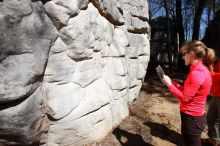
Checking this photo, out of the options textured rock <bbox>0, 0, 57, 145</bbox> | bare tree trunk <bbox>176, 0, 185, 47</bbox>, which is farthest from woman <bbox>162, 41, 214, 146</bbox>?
bare tree trunk <bbox>176, 0, 185, 47</bbox>

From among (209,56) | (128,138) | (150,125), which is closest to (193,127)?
(209,56)

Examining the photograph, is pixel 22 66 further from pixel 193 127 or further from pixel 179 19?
pixel 179 19

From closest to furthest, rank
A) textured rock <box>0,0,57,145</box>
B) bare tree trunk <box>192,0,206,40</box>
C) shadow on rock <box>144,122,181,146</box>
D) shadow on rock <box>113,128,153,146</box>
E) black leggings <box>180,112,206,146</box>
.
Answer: textured rock <box>0,0,57,145</box>, black leggings <box>180,112,206,146</box>, shadow on rock <box>113,128,153,146</box>, shadow on rock <box>144,122,181,146</box>, bare tree trunk <box>192,0,206,40</box>

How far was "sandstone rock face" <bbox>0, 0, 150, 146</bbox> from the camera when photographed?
2990 millimetres

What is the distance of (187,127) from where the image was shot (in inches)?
124

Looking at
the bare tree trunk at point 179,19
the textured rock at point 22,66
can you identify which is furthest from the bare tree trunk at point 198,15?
the textured rock at point 22,66

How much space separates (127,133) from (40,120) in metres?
1.65

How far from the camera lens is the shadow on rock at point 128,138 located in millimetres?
4316

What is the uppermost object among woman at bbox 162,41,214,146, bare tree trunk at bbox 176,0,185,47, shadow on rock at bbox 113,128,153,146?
bare tree trunk at bbox 176,0,185,47

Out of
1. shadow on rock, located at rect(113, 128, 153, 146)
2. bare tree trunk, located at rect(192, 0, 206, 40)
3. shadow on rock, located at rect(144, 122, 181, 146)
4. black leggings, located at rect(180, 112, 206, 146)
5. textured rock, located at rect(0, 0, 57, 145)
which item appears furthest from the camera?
bare tree trunk, located at rect(192, 0, 206, 40)

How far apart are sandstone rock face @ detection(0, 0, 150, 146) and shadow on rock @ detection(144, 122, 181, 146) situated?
655mm

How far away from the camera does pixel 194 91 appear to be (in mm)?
2953

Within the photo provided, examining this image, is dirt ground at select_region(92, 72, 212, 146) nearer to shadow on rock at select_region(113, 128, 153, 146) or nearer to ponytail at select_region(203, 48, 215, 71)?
shadow on rock at select_region(113, 128, 153, 146)

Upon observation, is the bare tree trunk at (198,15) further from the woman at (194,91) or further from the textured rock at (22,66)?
the textured rock at (22,66)
